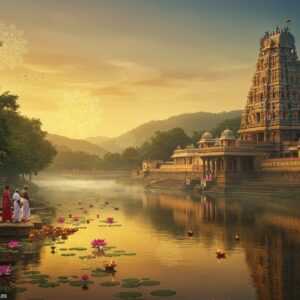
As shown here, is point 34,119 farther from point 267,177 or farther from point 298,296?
point 298,296

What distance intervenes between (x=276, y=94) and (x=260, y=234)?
6805 centimetres

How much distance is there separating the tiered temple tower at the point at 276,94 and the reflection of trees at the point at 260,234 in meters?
47.7

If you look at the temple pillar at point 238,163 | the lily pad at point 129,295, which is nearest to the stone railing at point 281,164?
the temple pillar at point 238,163

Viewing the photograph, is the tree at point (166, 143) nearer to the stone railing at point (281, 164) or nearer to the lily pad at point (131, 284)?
the stone railing at point (281, 164)

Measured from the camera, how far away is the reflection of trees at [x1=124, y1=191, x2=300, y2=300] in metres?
18.6

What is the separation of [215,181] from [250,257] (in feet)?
224

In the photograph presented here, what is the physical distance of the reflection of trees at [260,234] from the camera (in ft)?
61.1

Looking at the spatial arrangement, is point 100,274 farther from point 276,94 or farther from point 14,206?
point 276,94

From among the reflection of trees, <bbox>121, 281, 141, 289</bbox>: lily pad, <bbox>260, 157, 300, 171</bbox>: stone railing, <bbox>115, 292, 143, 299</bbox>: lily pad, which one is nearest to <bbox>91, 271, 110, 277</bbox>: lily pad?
<bbox>121, 281, 141, 289</bbox>: lily pad

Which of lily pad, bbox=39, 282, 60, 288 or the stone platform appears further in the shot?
the stone platform

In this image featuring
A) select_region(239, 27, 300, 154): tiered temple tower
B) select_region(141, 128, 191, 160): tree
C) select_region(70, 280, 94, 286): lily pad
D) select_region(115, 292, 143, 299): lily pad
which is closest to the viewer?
select_region(115, 292, 143, 299): lily pad

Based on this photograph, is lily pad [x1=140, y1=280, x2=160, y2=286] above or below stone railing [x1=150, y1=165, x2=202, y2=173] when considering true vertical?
below

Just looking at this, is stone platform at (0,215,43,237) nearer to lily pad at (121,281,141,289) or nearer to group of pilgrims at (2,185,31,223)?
group of pilgrims at (2,185,31,223)

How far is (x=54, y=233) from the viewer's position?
29.5 m
